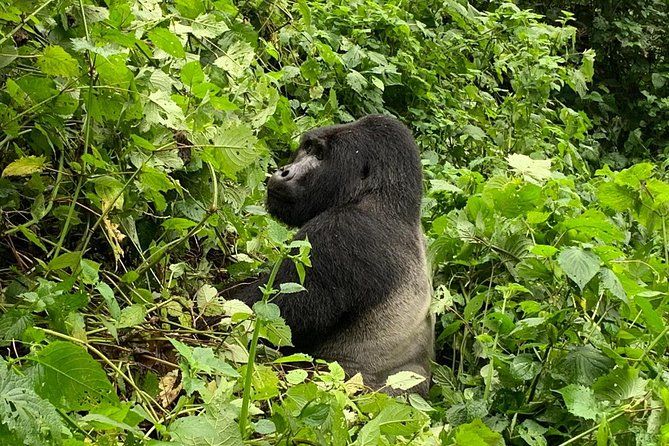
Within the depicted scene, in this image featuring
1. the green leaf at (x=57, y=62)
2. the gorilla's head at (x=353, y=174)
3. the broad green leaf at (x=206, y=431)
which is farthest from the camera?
the gorilla's head at (x=353, y=174)

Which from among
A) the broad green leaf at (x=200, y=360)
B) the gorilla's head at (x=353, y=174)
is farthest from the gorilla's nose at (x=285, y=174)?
the broad green leaf at (x=200, y=360)

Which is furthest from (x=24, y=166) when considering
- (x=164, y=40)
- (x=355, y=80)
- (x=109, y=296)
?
(x=355, y=80)

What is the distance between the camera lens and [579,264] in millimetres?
2582

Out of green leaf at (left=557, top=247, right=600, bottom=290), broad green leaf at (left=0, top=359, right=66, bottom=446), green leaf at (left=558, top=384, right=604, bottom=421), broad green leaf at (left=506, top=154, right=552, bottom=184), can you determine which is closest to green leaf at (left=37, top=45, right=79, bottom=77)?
broad green leaf at (left=0, top=359, right=66, bottom=446)

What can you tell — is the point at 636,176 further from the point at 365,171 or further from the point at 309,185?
the point at 309,185

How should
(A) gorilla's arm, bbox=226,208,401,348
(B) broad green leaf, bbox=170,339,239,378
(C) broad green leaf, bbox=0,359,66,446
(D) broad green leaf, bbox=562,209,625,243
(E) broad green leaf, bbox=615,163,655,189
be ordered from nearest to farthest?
1. (C) broad green leaf, bbox=0,359,66,446
2. (B) broad green leaf, bbox=170,339,239,378
3. (D) broad green leaf, bbox=562,209,625,243
4. (E) broad green leaf, bbox=615,163,655,189
5. (A) gorilla's arm, bbox=226,208,401,348

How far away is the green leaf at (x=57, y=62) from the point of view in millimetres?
2221

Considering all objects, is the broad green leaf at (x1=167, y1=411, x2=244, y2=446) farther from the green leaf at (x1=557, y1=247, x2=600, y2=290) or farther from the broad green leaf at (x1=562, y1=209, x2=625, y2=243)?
the broad green leaf at (x1=562, y1=209, x2=625, y2=243)

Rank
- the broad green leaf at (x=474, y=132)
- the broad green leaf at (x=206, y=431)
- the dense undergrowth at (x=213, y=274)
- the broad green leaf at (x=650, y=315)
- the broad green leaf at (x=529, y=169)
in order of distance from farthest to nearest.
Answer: the broad green leaf at (x=474, y=132) < the broad green leaf at (x=529, y=169) < the broad green leaf at (x=650, y=315) < the dense undergrowth at (x=213, y=274) < the broad green leaf at (x=206, y=431)

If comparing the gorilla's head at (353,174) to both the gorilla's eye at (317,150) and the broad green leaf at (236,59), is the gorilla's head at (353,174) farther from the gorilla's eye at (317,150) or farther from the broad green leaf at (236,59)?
the broad green leaf at (236,59)

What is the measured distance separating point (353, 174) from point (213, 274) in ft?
2.37

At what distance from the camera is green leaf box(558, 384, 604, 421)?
2383 millimetres

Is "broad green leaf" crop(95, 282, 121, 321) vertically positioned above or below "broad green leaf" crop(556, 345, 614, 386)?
above

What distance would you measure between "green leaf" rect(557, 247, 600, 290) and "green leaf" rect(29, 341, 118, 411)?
145cm
